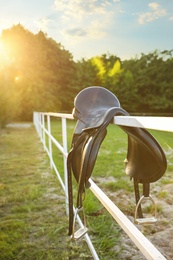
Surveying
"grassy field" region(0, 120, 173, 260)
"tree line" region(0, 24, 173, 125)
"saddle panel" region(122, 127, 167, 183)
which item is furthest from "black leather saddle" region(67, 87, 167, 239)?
"tree line" region(0, 24, 173, 125)

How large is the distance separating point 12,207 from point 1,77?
27.8 ft

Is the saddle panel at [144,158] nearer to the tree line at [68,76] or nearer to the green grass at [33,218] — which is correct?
the green grass at [33,218]

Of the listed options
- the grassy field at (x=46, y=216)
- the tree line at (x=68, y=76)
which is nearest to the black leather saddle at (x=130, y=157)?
the grassy field at (x=46, y=216)

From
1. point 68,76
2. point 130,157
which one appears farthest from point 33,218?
point 68,76

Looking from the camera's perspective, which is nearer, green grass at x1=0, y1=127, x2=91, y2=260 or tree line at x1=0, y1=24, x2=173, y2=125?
green grass at x1=0, y1=127, x2=91, y2=260

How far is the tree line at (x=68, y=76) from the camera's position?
2292 centimetres

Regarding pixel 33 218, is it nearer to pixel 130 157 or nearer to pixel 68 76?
pixel 130 157

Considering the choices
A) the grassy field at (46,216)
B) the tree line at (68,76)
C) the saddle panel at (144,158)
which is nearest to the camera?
the saddle panel at (144,158)

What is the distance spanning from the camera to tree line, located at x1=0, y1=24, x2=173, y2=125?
22922 mm

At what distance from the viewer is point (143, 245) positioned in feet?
2.71

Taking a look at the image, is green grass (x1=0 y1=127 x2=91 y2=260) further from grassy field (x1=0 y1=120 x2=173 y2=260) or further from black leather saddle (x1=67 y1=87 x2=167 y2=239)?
black leather saddle (x1=67 y1=87 x2=167 y2=239)

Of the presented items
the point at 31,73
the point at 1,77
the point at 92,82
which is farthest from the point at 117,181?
the point at 92,82

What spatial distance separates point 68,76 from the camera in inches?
1131

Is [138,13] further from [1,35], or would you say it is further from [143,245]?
[143,245]
